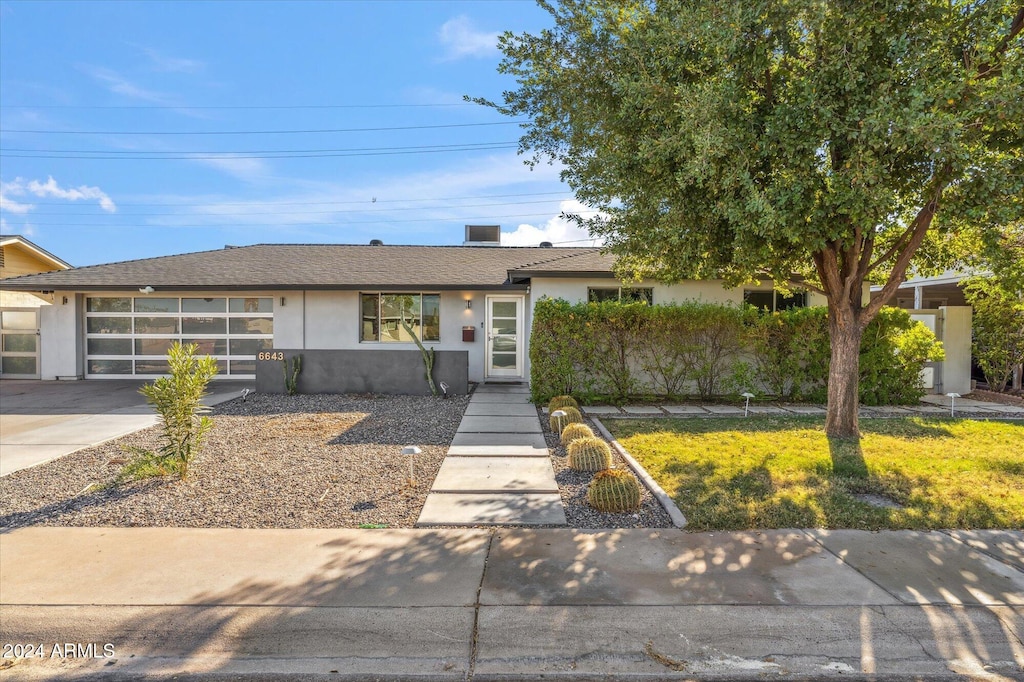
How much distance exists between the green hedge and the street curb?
2571 mm

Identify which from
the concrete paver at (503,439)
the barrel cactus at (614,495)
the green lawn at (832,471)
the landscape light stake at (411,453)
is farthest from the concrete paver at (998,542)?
the landscape light stake at (411,453)

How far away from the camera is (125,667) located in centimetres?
246

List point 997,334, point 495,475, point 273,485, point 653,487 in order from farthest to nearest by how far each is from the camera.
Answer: point 997,334 → point 495,475 → point 273,485 → point 653,487

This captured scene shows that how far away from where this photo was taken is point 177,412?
5016 millimetres

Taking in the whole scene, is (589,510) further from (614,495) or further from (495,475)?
(495,475)

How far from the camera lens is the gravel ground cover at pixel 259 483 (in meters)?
4.21

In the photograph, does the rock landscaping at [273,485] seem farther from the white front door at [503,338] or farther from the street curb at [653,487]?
the white front door at [503,338]

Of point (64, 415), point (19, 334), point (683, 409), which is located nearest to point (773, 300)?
point (683, 409)

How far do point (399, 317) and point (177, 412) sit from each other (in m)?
7.80

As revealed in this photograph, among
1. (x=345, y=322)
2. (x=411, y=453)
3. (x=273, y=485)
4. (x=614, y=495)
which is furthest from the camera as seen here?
(x=345, y=322)

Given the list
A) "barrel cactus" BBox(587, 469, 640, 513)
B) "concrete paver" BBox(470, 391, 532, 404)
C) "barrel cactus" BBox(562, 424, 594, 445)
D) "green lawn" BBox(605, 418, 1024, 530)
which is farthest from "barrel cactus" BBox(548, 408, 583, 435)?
"barrel cactus" BBox(587, 469, 640, 513)

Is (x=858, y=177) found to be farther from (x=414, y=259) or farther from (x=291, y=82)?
(x=291, y=82)

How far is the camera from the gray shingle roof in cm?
1180

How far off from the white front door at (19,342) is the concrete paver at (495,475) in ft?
47.3
